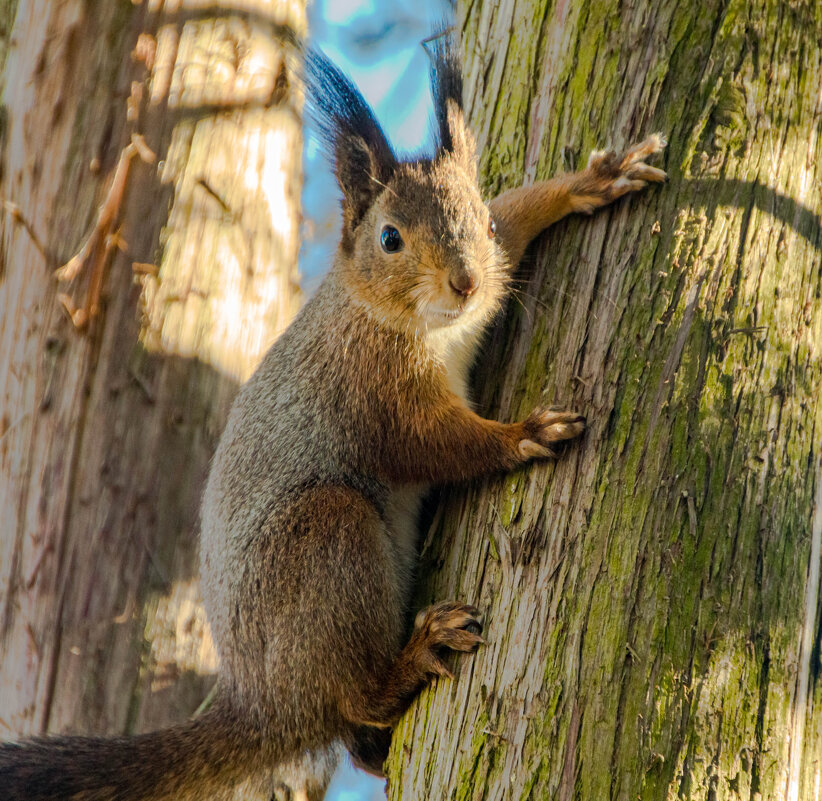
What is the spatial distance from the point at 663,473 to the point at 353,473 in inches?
56.5

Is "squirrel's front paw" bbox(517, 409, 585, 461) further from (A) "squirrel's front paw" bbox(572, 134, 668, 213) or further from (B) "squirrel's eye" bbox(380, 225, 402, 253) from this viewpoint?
(B) "squirrel's eye" bbox(380, 225, 402, 253)

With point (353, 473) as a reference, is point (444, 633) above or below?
below

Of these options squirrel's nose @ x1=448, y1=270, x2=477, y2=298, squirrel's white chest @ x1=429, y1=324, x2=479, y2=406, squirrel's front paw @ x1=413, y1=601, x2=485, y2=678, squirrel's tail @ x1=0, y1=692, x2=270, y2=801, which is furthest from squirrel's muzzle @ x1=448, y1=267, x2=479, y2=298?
squirrel's tail @ x1=0, y1=692, x2=270, y2=801

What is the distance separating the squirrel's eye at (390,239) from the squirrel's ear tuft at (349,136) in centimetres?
19

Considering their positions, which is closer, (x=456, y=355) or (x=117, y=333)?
(x=456, y=355)

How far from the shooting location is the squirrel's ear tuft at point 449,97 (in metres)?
3.45

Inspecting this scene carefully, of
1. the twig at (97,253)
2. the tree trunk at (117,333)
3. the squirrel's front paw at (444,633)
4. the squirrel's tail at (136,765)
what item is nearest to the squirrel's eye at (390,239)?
the tree trunk at (117,333)

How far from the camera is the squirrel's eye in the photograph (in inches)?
139

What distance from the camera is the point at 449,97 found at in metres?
3.47

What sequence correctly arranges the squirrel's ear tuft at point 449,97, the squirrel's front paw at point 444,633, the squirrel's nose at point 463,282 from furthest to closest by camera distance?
the squirrel's ear tuft at point 449,97 → the squirrel's nose at point 463,282 → the squirrel's front paw at point 444,633

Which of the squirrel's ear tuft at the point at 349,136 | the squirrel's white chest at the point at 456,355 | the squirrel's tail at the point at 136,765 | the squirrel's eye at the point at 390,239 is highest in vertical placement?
the squirrel's ear tuft at the point at 349,136

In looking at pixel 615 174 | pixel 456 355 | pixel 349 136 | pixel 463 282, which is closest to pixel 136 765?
pixel 456 355

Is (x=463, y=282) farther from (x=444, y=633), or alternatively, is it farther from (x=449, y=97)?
(x=444, y=633)

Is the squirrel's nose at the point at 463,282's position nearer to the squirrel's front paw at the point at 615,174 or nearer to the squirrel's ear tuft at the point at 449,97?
the squirrel's front paw at the point at 615,174
